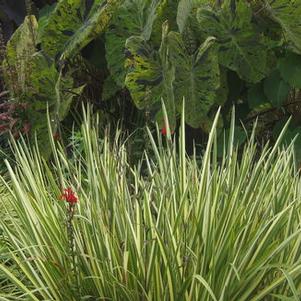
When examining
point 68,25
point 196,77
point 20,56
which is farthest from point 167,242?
point 20,56

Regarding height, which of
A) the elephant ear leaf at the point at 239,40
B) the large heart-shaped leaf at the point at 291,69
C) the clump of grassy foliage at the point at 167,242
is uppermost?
the elephant ear leaf at the point at 239,40

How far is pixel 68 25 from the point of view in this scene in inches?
197

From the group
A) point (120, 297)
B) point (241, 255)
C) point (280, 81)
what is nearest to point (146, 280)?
point (120, 297)

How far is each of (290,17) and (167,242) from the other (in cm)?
215

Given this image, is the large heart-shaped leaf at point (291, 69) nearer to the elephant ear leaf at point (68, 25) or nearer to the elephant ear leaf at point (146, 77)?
the elephant ear leaf at point (146, 77)

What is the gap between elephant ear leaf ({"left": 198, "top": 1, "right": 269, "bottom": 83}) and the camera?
433 centimetres

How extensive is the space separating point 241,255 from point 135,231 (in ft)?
1.16

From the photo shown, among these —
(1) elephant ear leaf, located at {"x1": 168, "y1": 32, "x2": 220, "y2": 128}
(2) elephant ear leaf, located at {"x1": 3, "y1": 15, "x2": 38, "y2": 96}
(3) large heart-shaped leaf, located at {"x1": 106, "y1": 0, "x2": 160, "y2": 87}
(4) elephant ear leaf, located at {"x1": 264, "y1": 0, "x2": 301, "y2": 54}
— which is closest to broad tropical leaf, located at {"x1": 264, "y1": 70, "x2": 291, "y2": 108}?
(4) elephant ear leaf, located at {"x1": 264, "y1": 0, "x2": 301, "y2": 54}

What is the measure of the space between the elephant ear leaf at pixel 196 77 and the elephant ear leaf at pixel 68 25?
2.34 feet

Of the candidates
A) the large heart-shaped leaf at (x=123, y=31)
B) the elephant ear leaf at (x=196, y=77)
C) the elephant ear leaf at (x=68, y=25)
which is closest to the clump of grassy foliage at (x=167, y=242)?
the elephant ear leaf at (x=196, y=77)

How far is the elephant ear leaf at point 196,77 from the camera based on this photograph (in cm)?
422

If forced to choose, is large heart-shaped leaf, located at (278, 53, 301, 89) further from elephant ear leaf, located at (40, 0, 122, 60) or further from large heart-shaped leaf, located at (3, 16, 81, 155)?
large heart-shaped leaf, located at (3, 16, 81, 155)

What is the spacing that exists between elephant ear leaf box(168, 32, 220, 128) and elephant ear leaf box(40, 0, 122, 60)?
71 cm

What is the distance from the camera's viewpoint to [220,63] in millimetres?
4406
